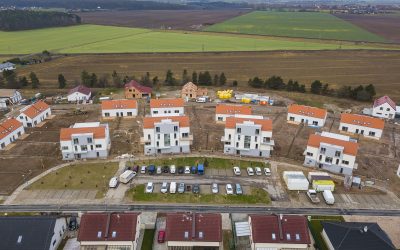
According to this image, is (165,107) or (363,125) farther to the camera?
(165,107)

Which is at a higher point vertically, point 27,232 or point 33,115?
point 33,115

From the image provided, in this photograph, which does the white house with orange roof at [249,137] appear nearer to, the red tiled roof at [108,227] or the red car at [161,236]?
the red car at [161,236]

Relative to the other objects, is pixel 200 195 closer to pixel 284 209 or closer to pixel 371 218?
pixel 284 209

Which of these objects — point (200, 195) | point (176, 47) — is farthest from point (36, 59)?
point (200, 195)

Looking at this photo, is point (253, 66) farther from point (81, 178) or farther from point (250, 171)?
point (81, 178)

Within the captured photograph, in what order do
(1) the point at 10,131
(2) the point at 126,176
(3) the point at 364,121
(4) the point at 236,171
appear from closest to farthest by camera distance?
(2) the point at 126,176 < (4) the point at 236,171 < (1) the point at 10,131 < (3) the point at 364,121

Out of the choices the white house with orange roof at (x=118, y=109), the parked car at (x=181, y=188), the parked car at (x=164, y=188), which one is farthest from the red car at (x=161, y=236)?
the white house with orange roof at (x=118, y=109)

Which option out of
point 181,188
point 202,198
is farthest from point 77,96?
point 202,198
